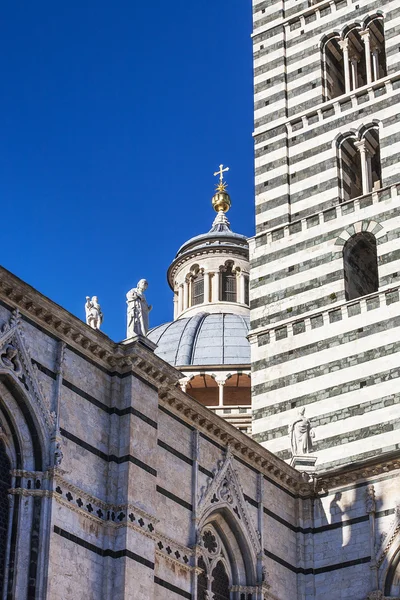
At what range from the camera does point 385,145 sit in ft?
90.9

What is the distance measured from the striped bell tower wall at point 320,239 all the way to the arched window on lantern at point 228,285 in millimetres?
16566

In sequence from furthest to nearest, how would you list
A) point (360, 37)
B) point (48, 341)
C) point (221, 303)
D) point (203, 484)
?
point (221, 303)
point (360, 37)
point (203, 484)
point (48, 341)

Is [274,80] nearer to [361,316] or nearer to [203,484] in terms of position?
[361,316]

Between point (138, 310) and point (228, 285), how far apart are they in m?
26.3

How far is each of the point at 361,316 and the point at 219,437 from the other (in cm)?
525

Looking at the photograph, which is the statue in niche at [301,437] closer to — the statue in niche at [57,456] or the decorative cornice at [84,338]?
the decorative cornice at [84,338]

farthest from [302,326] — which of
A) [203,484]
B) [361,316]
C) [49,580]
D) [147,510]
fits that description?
[49,580]

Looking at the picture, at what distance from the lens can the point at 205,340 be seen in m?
43.7

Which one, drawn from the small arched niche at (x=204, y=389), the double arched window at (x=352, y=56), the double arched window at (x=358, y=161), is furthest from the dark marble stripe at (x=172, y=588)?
the small arched niche at (x=204, y=389)

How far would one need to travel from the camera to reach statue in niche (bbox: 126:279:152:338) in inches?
813

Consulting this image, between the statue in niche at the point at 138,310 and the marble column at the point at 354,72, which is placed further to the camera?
the marble column at the point at 354,72

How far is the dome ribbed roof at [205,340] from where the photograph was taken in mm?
42562

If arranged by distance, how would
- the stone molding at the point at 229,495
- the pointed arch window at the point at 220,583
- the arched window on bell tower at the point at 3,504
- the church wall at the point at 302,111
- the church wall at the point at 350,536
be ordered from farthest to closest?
the church wall at the point at 302,111, the church wall at the point at 350,536, the stone molding at the point at 229,495, the pointed arch window at the point at 220,583, the arched window on bell tower at the point at 3,504

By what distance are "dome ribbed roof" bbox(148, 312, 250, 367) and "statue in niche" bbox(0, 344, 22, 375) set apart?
76.1 feet
